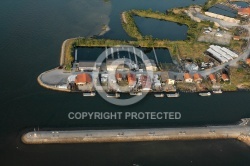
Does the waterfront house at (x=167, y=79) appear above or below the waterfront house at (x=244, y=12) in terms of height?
below

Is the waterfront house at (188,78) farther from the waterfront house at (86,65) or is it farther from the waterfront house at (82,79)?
the waterfront house at (82,79)

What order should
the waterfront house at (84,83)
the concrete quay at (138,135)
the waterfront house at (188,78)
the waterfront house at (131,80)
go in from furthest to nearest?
the waterfront house at (188,78)
the waterfront house at (131,80)
the waterfront house at (84,83)
the concrete quay at (138,135)

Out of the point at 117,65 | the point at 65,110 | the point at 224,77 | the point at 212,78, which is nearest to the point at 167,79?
the point at 212,78

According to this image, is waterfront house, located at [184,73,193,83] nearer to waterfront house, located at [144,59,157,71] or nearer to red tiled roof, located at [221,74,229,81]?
waterfront house, located at [144,59,157,71]

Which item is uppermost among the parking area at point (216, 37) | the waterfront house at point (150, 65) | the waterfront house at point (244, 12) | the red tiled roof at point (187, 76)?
the waterfront house at point (244, 12)

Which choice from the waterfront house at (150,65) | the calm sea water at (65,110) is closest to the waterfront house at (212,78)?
the calm sea water at (65,110)

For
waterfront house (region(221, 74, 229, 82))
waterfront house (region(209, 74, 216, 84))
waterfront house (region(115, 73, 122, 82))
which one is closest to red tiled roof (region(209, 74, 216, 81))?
waterfront house (region(209, 74, 216, 84))

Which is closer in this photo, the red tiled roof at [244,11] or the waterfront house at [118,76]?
the waterfront house at [118,76]
